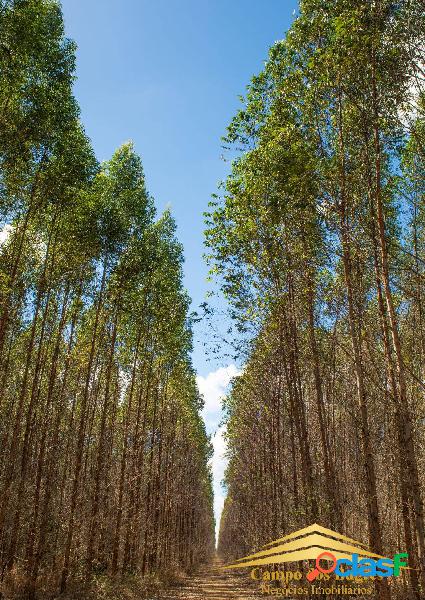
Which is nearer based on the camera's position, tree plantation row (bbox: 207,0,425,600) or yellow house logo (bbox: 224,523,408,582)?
tree plantation row (bbox: 207,0,425,600)

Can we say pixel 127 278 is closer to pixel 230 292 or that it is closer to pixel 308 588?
pixel 230 292

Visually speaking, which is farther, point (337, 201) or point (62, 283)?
point (62, 283)

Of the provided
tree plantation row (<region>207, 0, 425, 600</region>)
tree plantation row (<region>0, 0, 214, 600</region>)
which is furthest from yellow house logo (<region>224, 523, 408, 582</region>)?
tree plantation row (<region>0, 0, 214, 600</region>)

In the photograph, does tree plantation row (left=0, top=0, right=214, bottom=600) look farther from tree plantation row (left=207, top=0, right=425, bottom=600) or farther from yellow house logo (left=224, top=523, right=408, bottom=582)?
yellow house logo (left=224, top=523, right=408, bottom=582)

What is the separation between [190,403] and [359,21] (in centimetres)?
2907

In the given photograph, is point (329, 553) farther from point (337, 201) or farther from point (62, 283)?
point (62, 283)

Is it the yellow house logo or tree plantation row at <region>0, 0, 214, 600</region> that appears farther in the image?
tree plantation row at <region>0, 0, 214, 600</region>

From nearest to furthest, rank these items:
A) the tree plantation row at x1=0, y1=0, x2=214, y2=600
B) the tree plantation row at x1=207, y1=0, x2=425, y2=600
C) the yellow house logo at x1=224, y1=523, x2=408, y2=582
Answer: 1. the tree plantation row at x1=207, y1=0, x2=425, y2=600
2. the yellow house logo at x1=224, y1=523, x2=408, y2=582
3. the tree plantation row at x1=0, y1=0, x2=214, y2=600

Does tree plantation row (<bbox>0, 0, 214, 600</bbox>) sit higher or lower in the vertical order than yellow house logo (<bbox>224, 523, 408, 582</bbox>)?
higher

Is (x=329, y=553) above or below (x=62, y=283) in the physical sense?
below

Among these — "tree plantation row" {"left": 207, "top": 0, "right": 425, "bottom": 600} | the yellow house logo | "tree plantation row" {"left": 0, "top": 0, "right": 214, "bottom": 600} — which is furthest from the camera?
"tree plantation row" {"left": 0, "top": 0, "right": 214, "bottom": 600}

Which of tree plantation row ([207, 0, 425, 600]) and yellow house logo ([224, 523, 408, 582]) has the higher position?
tree plantation row ([207, 0, 425, 600])

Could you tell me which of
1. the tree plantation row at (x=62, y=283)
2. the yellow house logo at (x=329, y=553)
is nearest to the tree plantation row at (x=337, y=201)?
the yellow house logo at (x=329, y=553)

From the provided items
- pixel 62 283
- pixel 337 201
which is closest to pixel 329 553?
pixel 337 201
